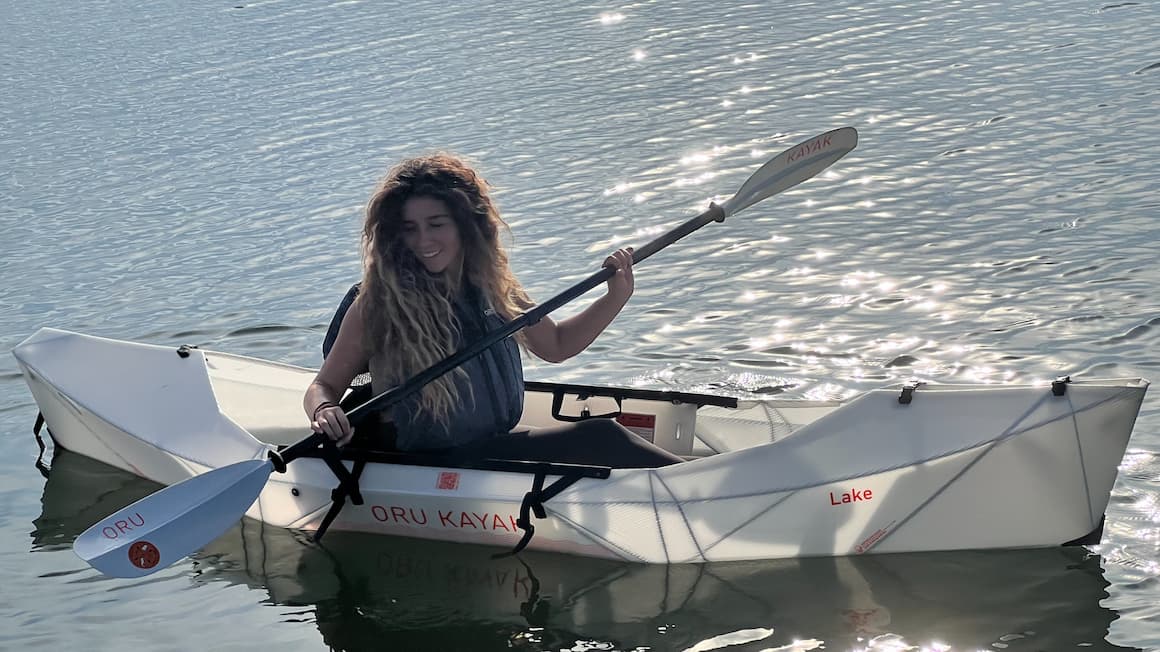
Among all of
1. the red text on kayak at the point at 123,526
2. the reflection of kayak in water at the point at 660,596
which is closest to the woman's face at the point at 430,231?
the reflection of kayak in water at the point at 660,596

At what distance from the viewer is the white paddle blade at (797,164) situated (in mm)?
5375

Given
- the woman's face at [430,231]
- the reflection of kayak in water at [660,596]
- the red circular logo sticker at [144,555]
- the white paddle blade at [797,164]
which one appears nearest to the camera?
the reflection of kayak in water at [660,596]

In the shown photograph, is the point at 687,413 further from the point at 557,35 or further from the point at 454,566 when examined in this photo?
the point at 557,35

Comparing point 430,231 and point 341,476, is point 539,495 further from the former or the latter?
point 430,231

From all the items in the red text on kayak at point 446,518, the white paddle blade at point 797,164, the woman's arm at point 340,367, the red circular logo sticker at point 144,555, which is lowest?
the red text on kayak at point 446,518

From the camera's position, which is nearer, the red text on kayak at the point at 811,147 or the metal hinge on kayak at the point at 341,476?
the metal hinge on kayak at the point at 341,476

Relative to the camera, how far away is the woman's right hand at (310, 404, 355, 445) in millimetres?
4457

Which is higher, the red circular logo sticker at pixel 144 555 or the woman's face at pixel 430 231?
the woman's face at pixel 430 231

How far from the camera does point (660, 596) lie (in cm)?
455

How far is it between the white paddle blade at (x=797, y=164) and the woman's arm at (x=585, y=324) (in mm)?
873

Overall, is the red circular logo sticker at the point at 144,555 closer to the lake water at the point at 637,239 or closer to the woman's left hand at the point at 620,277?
the lake water at the point at 637,239

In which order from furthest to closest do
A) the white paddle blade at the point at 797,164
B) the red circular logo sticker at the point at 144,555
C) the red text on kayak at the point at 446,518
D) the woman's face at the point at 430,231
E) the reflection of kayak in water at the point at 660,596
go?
the white paddle blade at the point at 797,164 → the red text on kayak at the point at 446,518 → the red circular logo sticker at the point at 144,555 → the woman's face at the point at 430,231 → the reflection of kayak in water at the point at 660,596

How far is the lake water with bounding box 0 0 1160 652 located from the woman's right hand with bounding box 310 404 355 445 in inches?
25.5

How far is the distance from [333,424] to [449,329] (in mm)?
483
